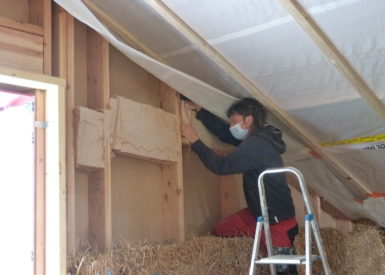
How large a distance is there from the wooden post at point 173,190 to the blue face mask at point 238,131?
397 millimetres

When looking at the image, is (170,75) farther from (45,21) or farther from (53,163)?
(53,163)

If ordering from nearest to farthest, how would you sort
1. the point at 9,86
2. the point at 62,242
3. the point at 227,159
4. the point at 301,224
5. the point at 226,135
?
the point at 62,242 < the point at 9,86 < the point at 227,159 < the point at 226,135 < the point at 301,224

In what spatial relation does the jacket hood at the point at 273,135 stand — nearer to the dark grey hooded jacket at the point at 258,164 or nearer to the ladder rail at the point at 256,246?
the dark grey hooded jacket at the point at 258,164

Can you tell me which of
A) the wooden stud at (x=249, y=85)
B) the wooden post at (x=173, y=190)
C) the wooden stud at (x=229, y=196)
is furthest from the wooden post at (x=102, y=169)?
the wooden stud at (x=229, y=196)

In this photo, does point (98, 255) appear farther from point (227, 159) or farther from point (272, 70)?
point (272, 70)

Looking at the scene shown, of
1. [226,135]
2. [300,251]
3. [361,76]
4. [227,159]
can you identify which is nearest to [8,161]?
[227,159]

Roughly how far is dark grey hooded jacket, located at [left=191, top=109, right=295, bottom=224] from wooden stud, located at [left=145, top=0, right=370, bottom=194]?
0.16 m

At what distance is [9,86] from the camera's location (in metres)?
2.67

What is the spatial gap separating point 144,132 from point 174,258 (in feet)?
2.81

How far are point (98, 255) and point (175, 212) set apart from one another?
89 cm

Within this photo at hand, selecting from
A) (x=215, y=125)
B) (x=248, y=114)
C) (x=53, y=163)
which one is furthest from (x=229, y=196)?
(x=53, y=163)

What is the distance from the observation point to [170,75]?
10.0 ft

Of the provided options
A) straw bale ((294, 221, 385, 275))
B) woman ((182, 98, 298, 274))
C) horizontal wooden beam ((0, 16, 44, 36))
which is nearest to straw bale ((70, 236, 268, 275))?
woman ((182, 98, 298, 274))

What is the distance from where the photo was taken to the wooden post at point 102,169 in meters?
2.82
